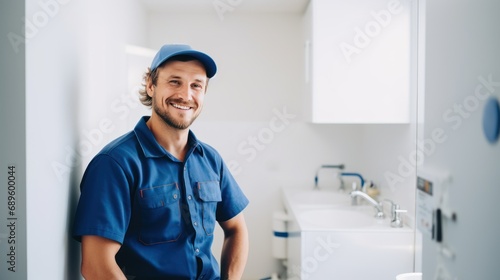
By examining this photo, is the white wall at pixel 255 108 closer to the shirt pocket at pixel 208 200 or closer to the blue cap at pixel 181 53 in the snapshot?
the blue cap at pixel 181 53

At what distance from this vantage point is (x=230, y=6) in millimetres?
3203

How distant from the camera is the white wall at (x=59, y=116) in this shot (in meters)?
1.10

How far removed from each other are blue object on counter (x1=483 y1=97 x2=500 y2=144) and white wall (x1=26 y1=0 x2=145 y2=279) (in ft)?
3.31

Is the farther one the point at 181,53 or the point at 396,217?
the point at 396,217

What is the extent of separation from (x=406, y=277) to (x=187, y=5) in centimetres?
238

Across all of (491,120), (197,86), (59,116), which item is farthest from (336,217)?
(491,120)

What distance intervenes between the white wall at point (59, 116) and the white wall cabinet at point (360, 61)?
1.36 m

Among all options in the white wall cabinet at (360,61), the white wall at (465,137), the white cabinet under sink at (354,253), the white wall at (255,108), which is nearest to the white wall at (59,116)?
the white wall at (255,108)

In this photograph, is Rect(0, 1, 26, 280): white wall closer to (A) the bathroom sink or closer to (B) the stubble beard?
(B) the stubble beard

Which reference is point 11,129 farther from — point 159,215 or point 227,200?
point 227,200

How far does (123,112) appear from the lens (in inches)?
83.3

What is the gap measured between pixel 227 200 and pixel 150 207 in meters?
0.46

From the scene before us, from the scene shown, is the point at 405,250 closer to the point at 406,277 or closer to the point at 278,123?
the point at 406,277

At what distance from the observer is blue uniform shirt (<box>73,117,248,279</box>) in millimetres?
1339
